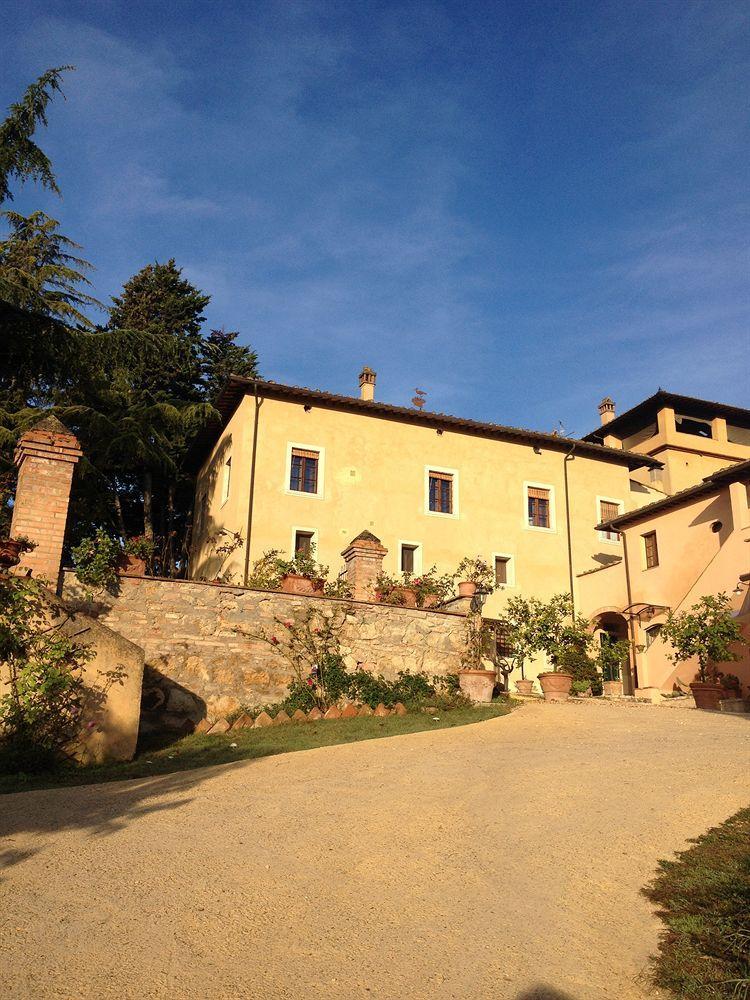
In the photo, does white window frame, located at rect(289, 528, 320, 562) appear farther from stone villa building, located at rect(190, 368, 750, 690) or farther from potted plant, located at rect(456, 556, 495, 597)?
potted plant, located at rect(456, 556, 495, 597)

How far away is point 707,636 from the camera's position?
1628 centimetres

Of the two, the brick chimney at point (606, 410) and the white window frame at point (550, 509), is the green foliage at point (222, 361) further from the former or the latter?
the brick chimney at point (606, 410)

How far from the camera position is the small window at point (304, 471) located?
875 inches

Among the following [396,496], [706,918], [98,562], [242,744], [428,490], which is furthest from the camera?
[428,490]

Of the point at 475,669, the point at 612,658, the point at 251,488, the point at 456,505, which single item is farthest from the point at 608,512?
the point at 475,669

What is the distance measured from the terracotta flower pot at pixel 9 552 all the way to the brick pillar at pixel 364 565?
6.18m

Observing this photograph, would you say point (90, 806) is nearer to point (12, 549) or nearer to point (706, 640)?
point (12, 549)

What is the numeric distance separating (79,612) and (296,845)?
197 inches

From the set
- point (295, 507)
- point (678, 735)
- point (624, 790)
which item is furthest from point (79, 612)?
point (295, 507)

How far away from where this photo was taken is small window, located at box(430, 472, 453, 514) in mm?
23922

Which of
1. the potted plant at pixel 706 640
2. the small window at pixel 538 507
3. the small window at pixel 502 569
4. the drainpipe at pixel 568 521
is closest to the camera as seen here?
the potted plant at pixel 706 640

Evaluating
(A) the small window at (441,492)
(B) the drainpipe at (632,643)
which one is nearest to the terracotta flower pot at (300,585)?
(A) the small window at (441,492)

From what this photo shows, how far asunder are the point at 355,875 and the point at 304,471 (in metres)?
17.7

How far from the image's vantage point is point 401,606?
46.4 ft
